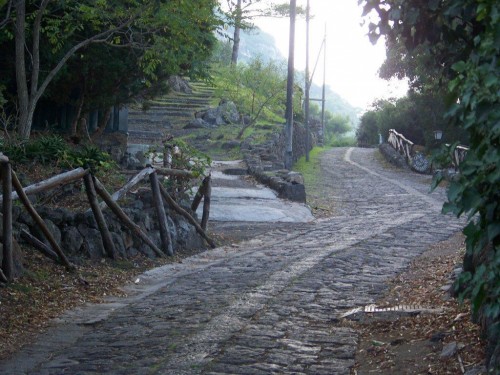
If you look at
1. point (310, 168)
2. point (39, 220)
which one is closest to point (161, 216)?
point (39, 220)

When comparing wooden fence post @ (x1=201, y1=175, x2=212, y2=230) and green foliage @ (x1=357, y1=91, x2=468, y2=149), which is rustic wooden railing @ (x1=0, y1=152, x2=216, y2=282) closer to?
wooden fence post @ (x1=201, y1=175, x2=212, y2=230)

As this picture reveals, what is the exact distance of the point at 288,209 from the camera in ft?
66.8

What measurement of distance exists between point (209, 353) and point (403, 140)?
110ft

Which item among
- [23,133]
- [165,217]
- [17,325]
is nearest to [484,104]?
[17,325]

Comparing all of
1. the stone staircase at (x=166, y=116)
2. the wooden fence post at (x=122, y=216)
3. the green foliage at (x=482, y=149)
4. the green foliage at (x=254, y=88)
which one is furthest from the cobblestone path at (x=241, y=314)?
the green foliage at (x=254, y=88)

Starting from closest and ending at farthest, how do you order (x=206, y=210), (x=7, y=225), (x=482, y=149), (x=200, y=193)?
(x=482, y=149), (x=7, y=225), (x=206, y=210), (x=200, y=193)

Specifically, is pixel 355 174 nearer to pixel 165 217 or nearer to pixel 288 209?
pixel 288 209

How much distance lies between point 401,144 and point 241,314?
32.4 metres

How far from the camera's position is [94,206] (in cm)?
1110

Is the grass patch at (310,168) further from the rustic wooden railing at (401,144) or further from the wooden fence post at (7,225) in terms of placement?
the wooden fence post at (7,225)

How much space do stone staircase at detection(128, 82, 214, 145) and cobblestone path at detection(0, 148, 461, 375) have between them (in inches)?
839

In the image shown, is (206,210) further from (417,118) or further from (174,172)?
(417,118)

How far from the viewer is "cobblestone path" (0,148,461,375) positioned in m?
6.83

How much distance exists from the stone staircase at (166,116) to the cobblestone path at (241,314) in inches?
839
